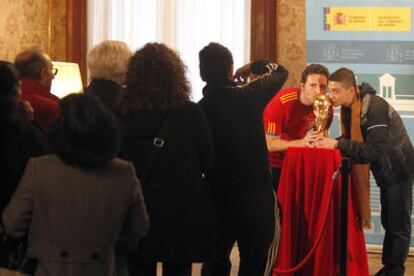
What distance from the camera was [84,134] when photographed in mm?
2604

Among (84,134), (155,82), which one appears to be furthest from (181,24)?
(84,134)

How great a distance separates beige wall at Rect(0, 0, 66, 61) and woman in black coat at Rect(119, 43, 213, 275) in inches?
124

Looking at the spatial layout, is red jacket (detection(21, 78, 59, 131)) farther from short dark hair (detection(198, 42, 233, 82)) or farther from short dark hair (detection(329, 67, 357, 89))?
short dark hair (detection(329, 67, 357, 89))

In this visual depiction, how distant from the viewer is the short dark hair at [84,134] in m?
2.60

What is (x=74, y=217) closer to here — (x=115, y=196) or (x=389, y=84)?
(x=115, y=196)

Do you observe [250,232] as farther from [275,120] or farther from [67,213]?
[67,213]

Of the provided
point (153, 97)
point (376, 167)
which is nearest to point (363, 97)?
point (376, 167)

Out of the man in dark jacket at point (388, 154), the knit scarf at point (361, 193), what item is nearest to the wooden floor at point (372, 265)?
the man in dark jacket at point (388, 154)

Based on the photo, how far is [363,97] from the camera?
16.0 feet

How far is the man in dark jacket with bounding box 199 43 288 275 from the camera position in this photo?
3.65 metres

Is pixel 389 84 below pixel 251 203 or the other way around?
the other way around

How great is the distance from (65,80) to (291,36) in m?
1.77

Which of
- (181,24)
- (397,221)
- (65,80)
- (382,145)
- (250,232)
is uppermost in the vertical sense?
(181,24)

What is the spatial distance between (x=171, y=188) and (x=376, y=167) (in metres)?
2.13
